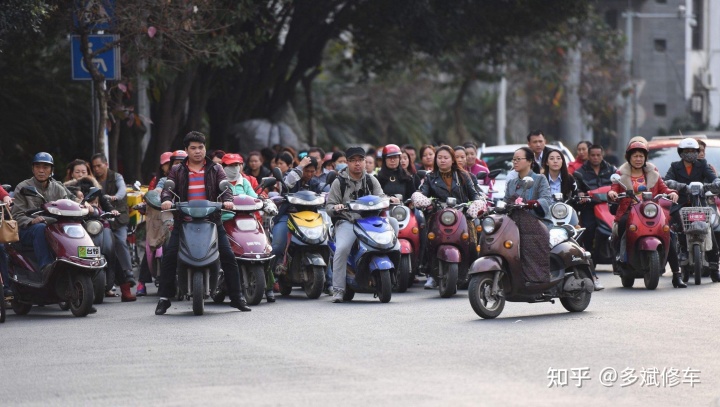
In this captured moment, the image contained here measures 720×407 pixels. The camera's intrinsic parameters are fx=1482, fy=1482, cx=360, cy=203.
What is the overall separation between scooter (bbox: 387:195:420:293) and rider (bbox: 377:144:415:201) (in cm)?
21

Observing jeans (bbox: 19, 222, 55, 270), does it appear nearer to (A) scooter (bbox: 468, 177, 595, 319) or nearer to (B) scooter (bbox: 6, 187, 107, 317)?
(B) scooter (bbox: 6, 187, 107, 317)

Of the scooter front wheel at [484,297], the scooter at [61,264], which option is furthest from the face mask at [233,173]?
the scooter front wheel at [484,297]

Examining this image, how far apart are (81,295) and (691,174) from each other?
7.74 meters

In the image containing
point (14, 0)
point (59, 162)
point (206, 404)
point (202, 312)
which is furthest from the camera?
point (59, 162)

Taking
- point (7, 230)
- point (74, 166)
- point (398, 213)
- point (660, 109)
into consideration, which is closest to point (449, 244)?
point (398, 213)

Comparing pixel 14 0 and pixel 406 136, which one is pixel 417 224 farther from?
pixel 406 136

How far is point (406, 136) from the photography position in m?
57.3

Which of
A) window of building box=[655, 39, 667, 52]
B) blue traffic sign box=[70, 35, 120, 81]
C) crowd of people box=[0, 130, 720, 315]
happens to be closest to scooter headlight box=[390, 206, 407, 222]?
crowd of people box=[0, 130, 720, 315]

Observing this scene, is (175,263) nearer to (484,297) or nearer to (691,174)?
(484,297)

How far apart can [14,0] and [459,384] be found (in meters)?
8.88

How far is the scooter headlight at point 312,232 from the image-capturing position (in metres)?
16.2

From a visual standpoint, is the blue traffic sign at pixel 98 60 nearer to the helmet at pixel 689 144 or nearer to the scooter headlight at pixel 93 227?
the scooter headlight at pixel 93 227

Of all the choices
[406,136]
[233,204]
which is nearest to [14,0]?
[233,204]

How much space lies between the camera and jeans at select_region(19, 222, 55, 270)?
14812mm
